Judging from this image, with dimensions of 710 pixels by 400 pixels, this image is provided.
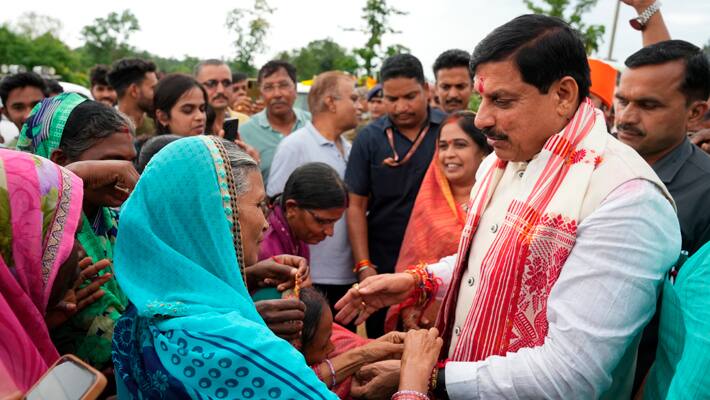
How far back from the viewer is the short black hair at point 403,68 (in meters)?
4.38

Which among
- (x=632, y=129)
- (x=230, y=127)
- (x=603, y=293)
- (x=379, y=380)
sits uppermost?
(x=632, y=129)

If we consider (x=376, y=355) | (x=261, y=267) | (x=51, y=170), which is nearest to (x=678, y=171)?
(x=376, y=355)

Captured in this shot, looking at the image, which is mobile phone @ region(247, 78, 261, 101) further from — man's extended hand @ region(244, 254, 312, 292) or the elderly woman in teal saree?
the elderly woman in teal saree

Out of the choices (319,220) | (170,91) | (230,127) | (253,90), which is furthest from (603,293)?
(253,90)

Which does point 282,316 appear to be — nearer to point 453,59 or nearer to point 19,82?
point 453,59

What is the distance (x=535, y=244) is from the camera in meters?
1.81

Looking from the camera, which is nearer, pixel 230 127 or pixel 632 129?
pixel 632 129

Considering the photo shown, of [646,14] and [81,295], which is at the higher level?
[646,14]

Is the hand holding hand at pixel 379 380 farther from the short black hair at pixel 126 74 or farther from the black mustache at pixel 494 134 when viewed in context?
the short black hair at pixel 126 74

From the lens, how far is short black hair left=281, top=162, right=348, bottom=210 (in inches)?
129

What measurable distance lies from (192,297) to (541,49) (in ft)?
4.25

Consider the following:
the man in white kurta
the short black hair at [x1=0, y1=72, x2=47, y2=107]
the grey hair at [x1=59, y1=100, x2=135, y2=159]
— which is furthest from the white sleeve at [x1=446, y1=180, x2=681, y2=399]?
the short black hair at [x1=0, y1=72, x2=47, y2=107]

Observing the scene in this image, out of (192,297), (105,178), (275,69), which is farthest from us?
(275,69)

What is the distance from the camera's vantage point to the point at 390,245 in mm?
4215
